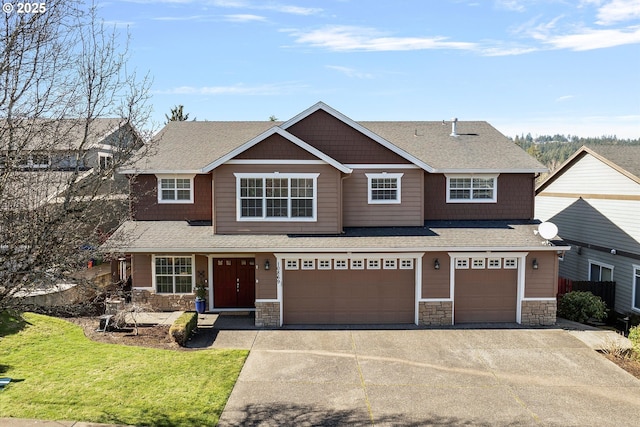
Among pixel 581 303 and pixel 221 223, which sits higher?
pixel 221 223

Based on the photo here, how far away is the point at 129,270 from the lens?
19.8m

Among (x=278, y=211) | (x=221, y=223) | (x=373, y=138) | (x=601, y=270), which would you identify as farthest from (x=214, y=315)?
(x=601, y=270)

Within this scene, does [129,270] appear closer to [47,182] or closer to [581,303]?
[47,182]

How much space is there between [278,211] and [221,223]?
6.84 feet

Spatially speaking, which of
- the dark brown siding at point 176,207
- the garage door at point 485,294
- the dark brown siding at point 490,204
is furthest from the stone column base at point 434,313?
the dark brown siding at point 176,207

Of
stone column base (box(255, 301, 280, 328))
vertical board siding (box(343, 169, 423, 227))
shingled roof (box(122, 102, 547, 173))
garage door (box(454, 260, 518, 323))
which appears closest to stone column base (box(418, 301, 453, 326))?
garage door (box(454, 260, 518, 323))

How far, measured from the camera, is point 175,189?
61.6 feet

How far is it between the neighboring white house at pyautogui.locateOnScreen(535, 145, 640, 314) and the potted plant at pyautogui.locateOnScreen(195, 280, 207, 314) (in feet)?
52.4

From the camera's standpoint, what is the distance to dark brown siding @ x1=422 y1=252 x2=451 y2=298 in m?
16.2

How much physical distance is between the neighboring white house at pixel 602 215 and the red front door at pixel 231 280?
47.4 ft

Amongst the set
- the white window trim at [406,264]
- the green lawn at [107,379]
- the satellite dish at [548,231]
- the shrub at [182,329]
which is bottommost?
the green lawn at [107,379]

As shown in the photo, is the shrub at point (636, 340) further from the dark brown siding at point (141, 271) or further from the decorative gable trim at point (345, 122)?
the dark brown siding at point (141, 271)

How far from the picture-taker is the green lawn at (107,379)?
9.33 m

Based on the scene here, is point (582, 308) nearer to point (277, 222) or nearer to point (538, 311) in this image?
point (538, 311)
